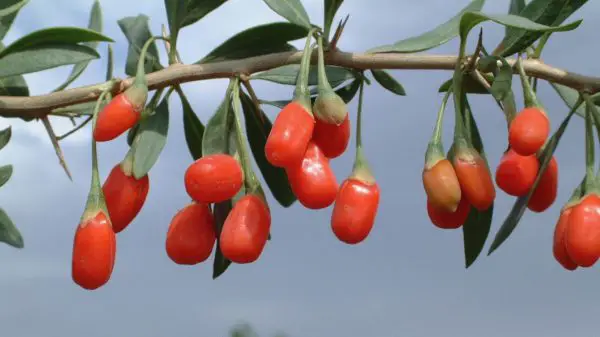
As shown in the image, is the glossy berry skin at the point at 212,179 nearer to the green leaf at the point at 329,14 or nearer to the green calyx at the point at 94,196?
the green calyx at the point at 94,196

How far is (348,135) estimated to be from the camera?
2.25m

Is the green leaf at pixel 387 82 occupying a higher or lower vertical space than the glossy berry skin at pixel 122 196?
higher

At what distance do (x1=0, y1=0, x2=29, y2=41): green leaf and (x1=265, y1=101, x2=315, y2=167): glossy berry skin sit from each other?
30.3 inches

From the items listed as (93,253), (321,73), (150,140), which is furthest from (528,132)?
(93,253)

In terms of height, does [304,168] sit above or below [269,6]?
below

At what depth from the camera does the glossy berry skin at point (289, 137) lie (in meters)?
2.09

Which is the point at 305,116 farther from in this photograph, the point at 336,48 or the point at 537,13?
the point at 537,13

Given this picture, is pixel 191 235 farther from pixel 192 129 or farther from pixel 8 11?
pixel 8 11

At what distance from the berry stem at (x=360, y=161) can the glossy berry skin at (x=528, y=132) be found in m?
0.34

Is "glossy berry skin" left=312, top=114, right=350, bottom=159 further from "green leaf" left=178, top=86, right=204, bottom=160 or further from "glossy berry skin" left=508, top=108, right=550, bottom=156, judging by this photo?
"green leaf" left=178, top=86, right=204, bottom=160

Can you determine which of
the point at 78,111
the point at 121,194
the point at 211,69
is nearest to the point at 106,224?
the point at 121,194

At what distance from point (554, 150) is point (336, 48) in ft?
2.03

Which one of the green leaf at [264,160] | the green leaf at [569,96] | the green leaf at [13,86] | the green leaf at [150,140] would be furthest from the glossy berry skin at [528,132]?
the green leaf at [13,86]

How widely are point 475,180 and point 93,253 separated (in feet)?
3.00
